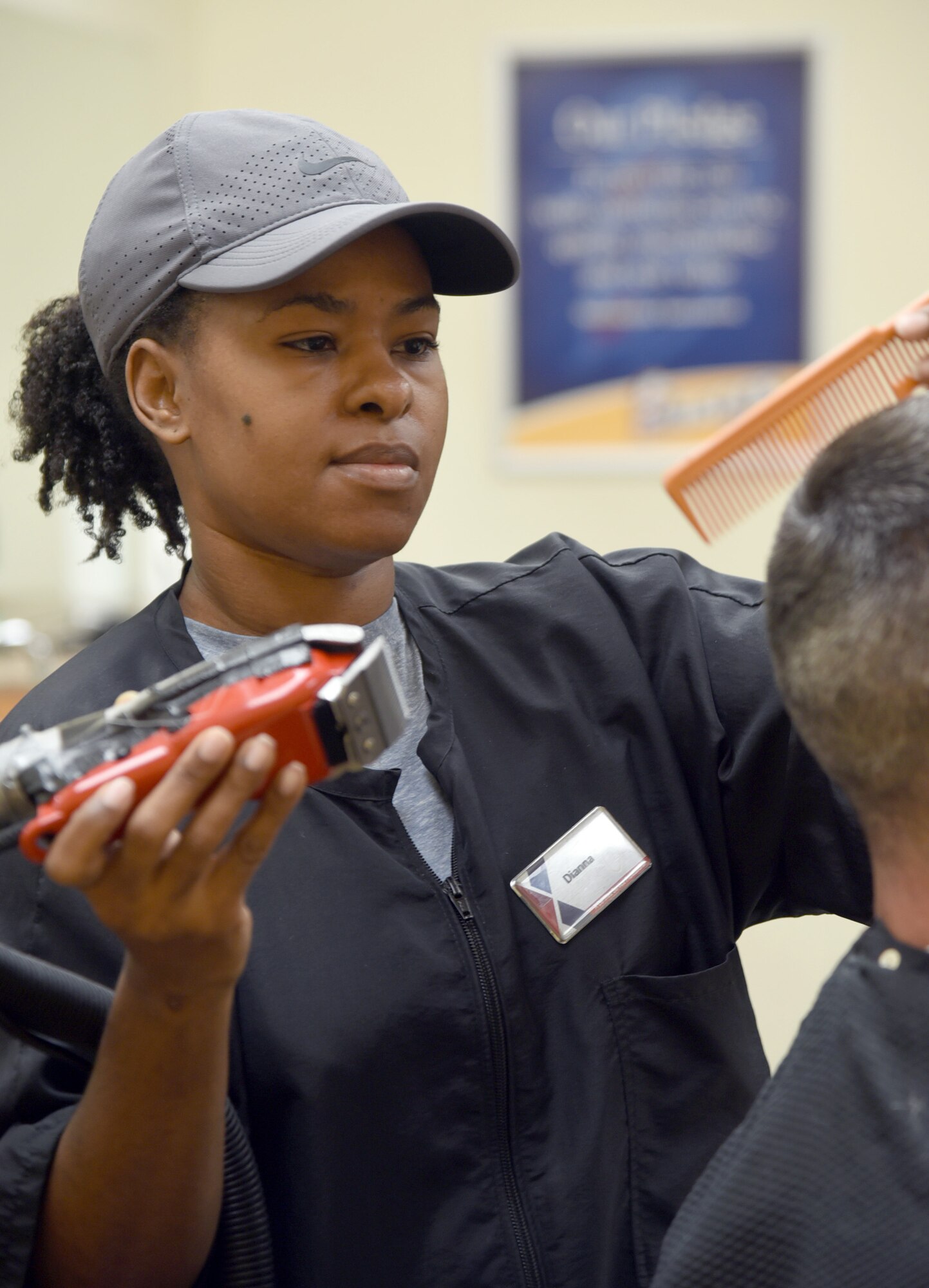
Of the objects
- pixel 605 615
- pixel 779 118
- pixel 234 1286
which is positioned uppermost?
pixel 779 118

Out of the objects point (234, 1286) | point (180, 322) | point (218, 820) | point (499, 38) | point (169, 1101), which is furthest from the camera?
point (499, 38)

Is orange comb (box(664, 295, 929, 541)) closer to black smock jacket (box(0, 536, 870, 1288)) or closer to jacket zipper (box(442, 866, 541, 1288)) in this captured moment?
black smock jacket (box(0, 536, 870, 1288))

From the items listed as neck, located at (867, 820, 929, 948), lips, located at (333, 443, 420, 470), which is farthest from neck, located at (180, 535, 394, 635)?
neck, located at (867, 820, 929, 948)

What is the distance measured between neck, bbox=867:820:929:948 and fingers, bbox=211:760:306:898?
370 mm

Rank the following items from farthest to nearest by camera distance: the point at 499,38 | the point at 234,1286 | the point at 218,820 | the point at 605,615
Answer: the point at 499,38
the point at 605,615
the point at 234,1286
the point at 218,820

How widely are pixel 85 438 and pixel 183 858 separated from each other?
0.68 metres

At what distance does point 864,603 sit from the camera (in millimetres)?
787

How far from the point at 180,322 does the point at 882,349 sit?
0.57 metres

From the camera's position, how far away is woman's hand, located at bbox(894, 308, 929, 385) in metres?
0.99

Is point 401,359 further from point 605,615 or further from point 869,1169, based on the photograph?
point 869,1169

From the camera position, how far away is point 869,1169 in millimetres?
814

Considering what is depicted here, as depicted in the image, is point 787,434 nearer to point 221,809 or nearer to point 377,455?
point 377,455

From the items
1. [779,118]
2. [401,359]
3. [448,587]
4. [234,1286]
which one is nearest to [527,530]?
[779,118]

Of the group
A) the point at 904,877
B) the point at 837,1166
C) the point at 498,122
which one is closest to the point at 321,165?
the point at 904,877
